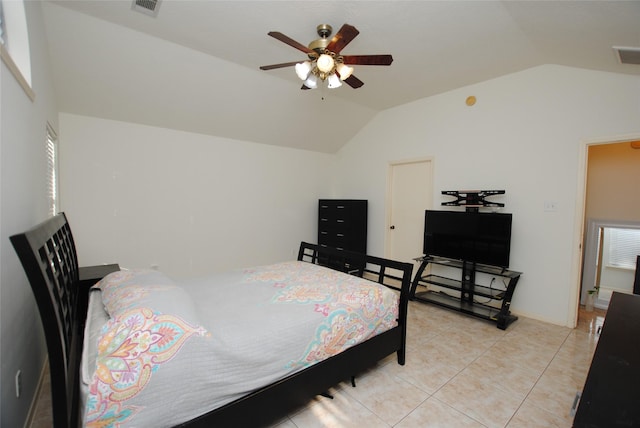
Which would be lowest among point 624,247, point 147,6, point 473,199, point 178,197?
point 624,247

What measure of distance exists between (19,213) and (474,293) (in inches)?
159

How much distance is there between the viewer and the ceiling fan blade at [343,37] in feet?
6.35

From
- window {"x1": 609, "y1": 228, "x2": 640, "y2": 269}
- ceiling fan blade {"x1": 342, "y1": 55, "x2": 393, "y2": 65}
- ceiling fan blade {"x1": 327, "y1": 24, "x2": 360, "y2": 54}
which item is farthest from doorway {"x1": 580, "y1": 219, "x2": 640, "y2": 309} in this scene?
ceiling fan blade {"x1": 327, "y1": 24, "x2": 360, "y2": 54}

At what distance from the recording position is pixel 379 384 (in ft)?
6.88

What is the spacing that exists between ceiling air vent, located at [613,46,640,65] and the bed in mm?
2119

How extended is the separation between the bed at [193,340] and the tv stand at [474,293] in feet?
5.01

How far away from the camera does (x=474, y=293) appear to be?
334 centimetres

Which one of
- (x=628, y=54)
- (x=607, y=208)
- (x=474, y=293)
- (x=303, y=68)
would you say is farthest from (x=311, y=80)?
(x=607, y=208)

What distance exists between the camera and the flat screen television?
3.25 meters

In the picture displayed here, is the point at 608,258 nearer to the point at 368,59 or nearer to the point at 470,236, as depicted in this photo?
the point at 470,236

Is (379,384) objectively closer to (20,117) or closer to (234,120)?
(20,117)

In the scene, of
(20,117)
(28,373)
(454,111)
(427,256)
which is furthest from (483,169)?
(28,373)

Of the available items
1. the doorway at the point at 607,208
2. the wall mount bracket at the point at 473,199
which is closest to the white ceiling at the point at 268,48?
the doorway at the point at 607,208

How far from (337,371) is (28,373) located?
5.99ft
